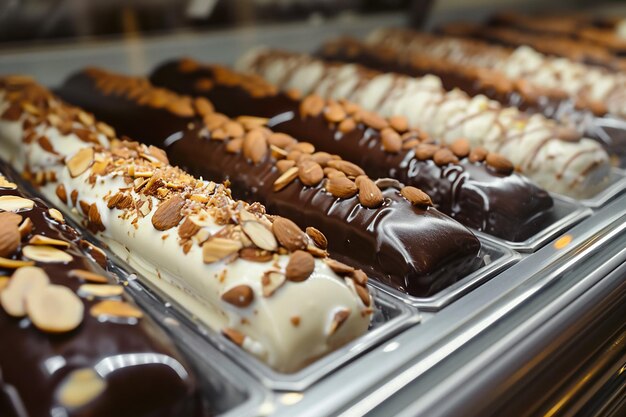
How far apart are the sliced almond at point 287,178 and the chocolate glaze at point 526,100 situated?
45.6 inches

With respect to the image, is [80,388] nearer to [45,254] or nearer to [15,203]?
[45,254]

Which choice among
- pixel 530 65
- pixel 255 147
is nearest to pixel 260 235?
pixel 255 147

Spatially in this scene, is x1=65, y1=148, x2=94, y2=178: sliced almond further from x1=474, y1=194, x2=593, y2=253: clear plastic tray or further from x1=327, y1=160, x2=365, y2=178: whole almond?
x1=474, y1=194, x2=593, y2=253: clear plastic tray

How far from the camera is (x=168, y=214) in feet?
3.91

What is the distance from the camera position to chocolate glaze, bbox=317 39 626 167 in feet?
7.07

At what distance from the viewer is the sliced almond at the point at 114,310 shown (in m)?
0.90

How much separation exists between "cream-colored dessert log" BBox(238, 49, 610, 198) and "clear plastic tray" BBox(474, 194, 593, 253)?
0.58 ft

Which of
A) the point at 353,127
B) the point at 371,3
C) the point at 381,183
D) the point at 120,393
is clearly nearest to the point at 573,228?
the point at 381,183

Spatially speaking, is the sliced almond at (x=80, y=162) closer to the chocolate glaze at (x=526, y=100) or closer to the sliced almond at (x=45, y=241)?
the sliced almond at (x=45, y=241)

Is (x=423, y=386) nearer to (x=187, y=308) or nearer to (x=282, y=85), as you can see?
(x=187, y=308)

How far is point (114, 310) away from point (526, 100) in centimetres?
187

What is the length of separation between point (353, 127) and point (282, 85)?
0.89 metres

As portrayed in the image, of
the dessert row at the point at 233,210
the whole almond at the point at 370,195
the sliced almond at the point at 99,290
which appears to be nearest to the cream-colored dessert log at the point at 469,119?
the dessert row at the point at 233,210

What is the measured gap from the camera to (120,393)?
81 cm
